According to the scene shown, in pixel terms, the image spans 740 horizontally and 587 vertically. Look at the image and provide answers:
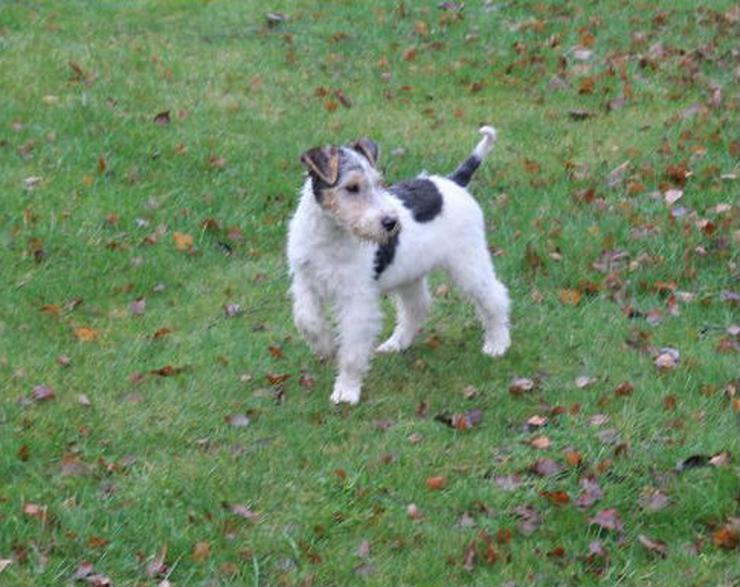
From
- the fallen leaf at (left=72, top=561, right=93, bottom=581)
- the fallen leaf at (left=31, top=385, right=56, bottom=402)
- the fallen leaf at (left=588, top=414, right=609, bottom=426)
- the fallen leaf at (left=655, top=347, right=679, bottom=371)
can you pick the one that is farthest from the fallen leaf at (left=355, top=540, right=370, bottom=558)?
the fallen leaf at (left=655, top=347, right=679, bottom=371)

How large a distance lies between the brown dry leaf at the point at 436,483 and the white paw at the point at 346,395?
956 millimetres

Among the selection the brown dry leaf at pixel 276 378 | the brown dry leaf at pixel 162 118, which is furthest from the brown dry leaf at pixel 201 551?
the brown dry leaf at pixel 162 118

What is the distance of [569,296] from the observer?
8984 mm

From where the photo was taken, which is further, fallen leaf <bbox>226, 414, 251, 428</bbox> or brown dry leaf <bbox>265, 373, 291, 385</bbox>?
brown dry leaf <bbox>265, 373, 291, 385</bbox>

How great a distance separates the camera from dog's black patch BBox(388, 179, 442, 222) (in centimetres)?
770

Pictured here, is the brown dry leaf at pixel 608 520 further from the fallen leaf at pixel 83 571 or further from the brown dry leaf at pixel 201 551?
the fallen leaf at pixel 83 571

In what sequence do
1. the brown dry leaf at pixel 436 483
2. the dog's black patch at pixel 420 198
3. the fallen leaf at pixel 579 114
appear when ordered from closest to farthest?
the brown dry leaf at pixel 436 483, the dog's black patch at pixel 420 198, the fallen leaf at pixel 579 114

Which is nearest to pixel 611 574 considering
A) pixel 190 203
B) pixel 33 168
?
pixel 190 203

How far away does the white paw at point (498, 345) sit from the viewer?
322 inches

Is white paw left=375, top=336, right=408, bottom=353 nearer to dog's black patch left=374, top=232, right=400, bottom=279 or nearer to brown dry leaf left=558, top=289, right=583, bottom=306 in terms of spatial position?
dog's black patch left=374, top=232, right=400, bottom=279

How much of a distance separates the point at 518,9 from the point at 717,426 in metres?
8.74

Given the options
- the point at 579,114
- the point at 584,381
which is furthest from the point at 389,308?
the point at 579,114

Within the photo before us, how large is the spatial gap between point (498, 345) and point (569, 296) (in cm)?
99

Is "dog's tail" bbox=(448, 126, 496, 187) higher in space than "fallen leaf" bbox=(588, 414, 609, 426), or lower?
higher
